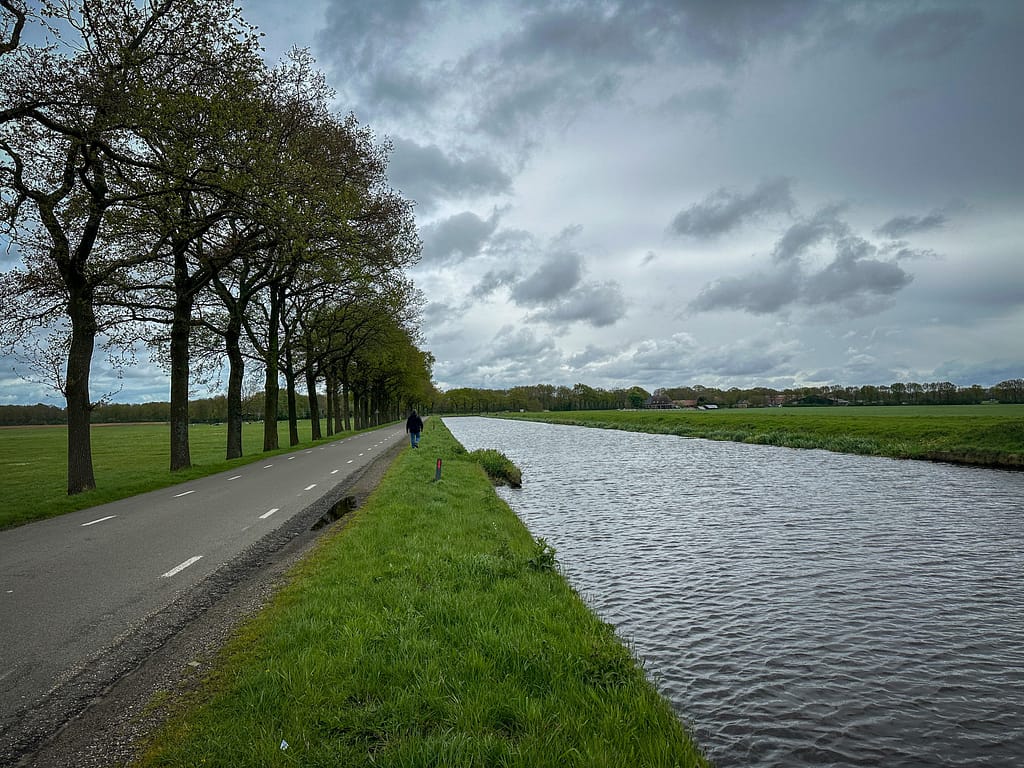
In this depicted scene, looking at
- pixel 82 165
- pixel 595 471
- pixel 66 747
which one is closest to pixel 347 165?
pixel 82 165

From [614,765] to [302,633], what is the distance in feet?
11.0

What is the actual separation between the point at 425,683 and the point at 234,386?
26.3 m

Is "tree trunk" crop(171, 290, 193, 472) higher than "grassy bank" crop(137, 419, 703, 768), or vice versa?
"tree trunk" crop(171, 290, 193, 472)

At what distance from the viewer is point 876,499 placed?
17312mm

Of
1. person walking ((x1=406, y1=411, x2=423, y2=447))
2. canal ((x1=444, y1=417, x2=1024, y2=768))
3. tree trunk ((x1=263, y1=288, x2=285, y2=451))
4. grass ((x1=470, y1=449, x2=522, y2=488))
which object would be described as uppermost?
tree trunk ((x1=263, y1=288, x2=285, y2=451))

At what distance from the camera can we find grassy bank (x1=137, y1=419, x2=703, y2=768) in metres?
4.05

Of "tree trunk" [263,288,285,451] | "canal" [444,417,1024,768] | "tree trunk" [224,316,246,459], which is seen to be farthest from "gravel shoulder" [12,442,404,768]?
"tree trunk" [263,288,285,451]

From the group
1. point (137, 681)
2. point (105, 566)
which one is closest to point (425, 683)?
point (137, 681)

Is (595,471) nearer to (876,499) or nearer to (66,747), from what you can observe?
(876,499)

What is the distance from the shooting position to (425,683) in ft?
16.3

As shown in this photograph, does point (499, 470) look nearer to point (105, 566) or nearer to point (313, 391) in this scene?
point (105, 566)

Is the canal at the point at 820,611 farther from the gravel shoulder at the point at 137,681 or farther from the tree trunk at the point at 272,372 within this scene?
the tree trunk at the point at 272,372

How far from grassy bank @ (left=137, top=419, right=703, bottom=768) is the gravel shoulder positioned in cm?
25

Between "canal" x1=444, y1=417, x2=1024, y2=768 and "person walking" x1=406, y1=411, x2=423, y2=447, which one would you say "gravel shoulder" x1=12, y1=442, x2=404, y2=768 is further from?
"person walking" x1=406, y1=411, x2=423, y2=447
